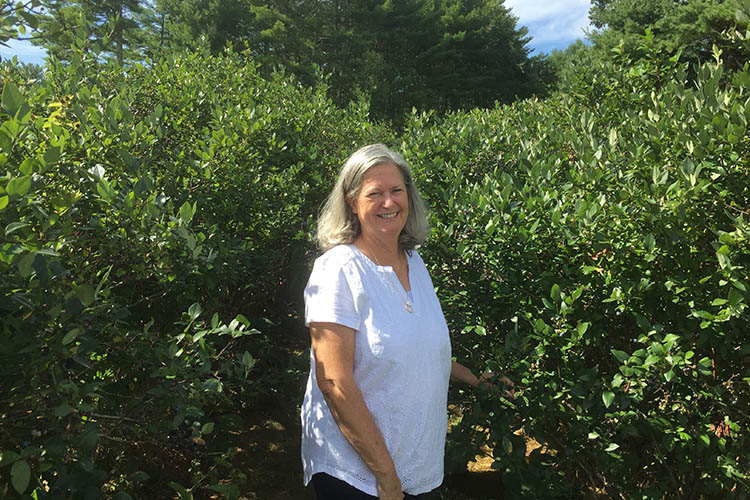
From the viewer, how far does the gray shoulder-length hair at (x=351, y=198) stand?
6.57 feet

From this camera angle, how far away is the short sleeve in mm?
1683

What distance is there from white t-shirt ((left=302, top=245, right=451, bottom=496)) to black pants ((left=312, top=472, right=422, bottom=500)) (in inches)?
1.0

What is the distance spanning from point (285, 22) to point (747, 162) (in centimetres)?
2955

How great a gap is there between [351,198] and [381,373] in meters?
0.69

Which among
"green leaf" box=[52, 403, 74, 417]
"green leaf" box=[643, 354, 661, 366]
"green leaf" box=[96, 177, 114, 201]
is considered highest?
"green leaf" box=[96, 177, 114, 201]

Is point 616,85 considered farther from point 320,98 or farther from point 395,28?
point 395,28

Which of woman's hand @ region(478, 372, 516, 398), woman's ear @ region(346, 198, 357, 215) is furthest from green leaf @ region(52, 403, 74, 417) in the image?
woman's hand @ region(478, 372, 516, 398)

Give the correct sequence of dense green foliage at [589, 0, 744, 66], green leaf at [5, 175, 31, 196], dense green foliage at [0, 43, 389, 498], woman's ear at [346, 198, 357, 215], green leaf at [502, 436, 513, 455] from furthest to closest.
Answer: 1. dense green foliage at [589, 0, 744, 66]
2. green leaf at [502, 436, 513, 455]
3. woman's ear at [346, 198, 357, 215]
4. dense green foliage at [0, 43, 389, 498]
5. green leaf at [5, 175, 31, 196]

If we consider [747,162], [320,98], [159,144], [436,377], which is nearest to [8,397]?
[436,377]

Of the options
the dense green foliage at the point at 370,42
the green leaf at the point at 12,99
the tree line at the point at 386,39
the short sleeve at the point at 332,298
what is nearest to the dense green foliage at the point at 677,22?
the tree line at the point at 386,39

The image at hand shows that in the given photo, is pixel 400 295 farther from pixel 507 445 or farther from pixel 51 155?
pixel 51 155

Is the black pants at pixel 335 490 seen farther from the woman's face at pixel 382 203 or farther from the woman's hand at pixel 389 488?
the woman's face at pixel 382 203

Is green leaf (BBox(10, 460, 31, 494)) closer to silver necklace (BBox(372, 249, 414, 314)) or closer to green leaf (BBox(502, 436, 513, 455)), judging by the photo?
silver necklace (BBox(372, 249, 414, 314))

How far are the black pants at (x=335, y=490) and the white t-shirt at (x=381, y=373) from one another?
0.02m
